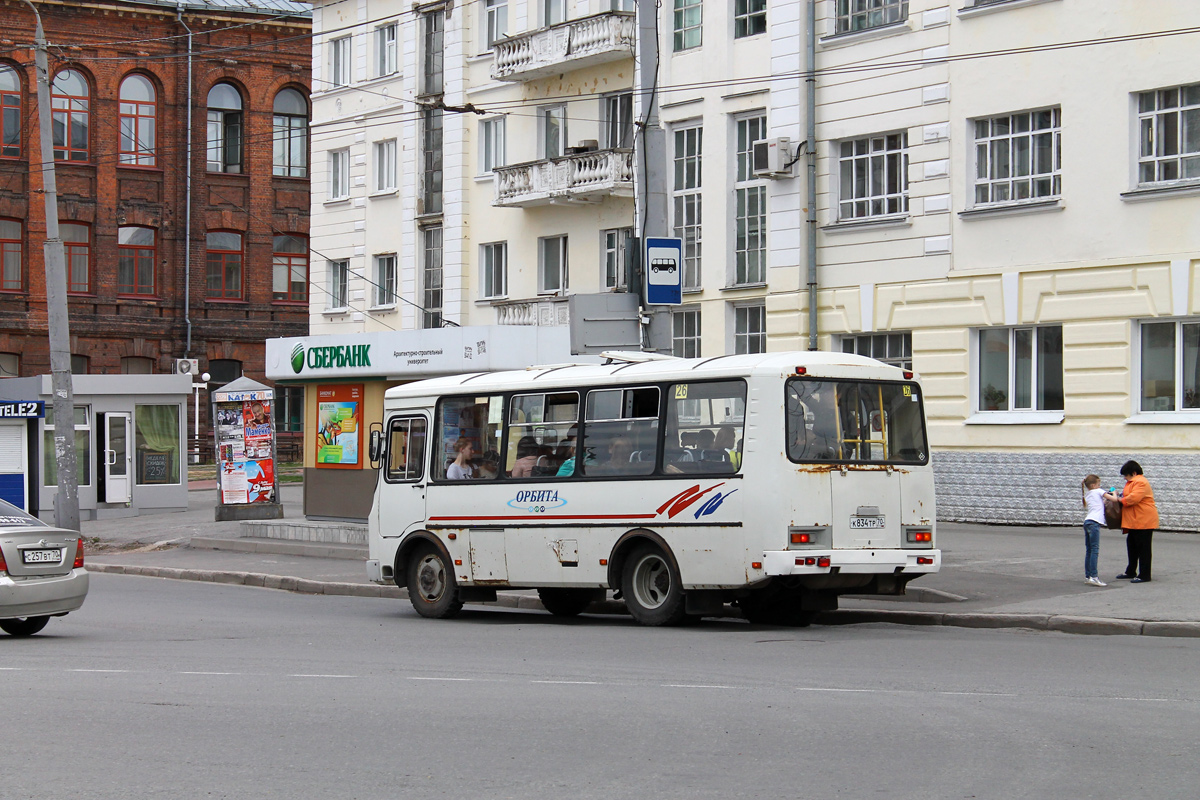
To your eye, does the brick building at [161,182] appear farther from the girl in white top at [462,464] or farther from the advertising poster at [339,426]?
the girl in white top at [462,464]

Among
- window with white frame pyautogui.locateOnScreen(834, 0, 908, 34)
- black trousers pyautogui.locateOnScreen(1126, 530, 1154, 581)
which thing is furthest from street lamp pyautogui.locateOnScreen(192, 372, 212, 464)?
black trousers pyautogui.locateOnScreen(1126, 530, 1154, 581)

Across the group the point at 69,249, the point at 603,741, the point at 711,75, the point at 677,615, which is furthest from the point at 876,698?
the point at 69,249

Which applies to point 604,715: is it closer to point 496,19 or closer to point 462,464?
point 462,464

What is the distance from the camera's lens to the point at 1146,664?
1154 cm

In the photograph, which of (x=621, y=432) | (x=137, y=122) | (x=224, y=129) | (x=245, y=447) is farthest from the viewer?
(x=224, y=129)

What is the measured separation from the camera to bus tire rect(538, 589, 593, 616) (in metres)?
16.9

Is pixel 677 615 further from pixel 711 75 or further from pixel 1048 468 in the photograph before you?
pixel 711 75

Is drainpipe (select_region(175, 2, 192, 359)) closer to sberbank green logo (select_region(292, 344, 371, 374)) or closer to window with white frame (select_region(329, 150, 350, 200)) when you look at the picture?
window with white frame (select_region(329, 150, 350, 200))

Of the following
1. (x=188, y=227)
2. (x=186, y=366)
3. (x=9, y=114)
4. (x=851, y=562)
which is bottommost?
(x=851, y=562)

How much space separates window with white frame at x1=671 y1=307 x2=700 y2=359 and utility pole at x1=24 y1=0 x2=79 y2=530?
465 inches

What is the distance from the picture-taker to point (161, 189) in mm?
56562

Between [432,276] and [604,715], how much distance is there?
3251 centimetres

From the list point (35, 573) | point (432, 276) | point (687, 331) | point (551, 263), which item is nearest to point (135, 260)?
point (432, 276)

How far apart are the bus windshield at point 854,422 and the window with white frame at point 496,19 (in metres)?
25.3
